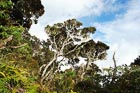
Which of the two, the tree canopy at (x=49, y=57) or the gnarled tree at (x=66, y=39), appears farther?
the gnarled tree at (x=66, y=39)

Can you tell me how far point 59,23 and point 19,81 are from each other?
121ft

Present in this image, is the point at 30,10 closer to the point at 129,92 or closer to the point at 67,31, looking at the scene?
the point at 129,92

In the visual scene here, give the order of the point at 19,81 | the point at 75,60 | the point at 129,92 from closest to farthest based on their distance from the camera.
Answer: the point at 19,81 → the point at 129,92 → the point at 75,60

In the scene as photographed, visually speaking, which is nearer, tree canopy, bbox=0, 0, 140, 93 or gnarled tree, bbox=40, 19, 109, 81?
tree canopy, bbox=0, 0, 140, 93

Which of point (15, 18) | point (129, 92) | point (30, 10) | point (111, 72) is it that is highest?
point (30, 10)

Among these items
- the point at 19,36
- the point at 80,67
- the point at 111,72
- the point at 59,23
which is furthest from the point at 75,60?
the point at 19,36

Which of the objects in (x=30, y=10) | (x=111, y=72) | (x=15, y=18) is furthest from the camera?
(x=30, y=10)

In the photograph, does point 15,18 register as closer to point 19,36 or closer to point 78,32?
point 19,36

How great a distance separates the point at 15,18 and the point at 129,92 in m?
9.14

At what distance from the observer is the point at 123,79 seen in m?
19.6

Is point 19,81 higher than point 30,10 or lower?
lower

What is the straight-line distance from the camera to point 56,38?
42969 mm

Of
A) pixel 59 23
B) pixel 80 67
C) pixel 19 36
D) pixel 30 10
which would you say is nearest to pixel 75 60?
pixel 80 67

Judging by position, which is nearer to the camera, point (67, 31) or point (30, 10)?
point (30, 10)
